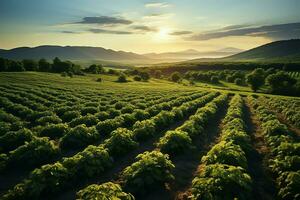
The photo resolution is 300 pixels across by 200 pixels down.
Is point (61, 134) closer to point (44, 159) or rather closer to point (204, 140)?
point (44, 159)

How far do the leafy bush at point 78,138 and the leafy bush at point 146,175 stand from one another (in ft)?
22.5

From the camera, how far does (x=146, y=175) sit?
1332 centimetres

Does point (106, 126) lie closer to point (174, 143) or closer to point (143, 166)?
point (174, 143)

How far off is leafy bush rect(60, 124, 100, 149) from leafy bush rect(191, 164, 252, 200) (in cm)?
981

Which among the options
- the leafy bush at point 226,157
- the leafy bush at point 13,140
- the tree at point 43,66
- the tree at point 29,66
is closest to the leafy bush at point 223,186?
the leafy bush at point 226,157

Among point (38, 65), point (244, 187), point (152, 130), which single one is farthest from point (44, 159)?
point (38, 65)

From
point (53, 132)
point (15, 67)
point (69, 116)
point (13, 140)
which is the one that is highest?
point (15, 67)

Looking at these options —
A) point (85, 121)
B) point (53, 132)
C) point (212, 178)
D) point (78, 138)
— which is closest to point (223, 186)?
point (212, 178)

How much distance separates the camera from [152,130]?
23.1m

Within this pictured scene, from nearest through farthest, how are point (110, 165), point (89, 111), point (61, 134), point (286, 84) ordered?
point (110, 165)
point (61, 134)
point (89, 111)
point (286, 84)

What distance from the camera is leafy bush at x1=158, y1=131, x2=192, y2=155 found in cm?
1862

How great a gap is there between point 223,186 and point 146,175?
3.55 metres

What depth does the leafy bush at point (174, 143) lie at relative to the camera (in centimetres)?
1862

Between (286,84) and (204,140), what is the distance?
91.2 meters
